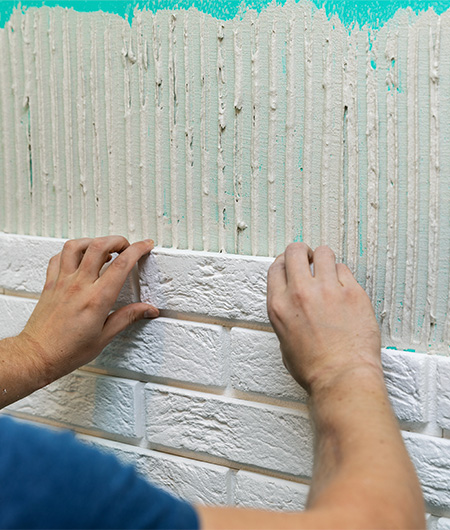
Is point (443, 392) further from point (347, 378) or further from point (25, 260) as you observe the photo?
point (25, 260)

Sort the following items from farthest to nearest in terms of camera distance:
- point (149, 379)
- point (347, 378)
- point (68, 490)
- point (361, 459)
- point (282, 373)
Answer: point (149, 379) → point (282, 373) → point (347, 378) → point (361, 459) → point (68, 490)

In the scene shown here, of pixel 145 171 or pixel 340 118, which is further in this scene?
pixel 145 171

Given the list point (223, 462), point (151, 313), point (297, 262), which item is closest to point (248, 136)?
point (297, 262)

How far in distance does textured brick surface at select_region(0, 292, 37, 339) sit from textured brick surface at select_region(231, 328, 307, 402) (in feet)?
1.27

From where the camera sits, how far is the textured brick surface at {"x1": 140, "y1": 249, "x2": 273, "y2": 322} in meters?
0.90

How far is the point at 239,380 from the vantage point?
3.10ft

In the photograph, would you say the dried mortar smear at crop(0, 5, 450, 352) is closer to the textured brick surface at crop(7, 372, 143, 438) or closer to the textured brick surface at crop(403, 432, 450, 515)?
the textured brick surface at crop(403, 432, 450, 515)

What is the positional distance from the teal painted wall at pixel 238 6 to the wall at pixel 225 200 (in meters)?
0.01

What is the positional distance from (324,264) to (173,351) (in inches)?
12.4

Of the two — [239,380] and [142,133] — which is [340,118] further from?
[239,380]

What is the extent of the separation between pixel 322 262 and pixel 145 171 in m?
0.34

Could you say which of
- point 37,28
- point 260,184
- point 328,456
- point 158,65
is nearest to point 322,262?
point 260,184

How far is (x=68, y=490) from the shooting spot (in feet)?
1.39

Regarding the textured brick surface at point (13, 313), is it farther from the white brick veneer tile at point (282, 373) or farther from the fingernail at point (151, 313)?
the white brick veneer tile at point (282, 373)
